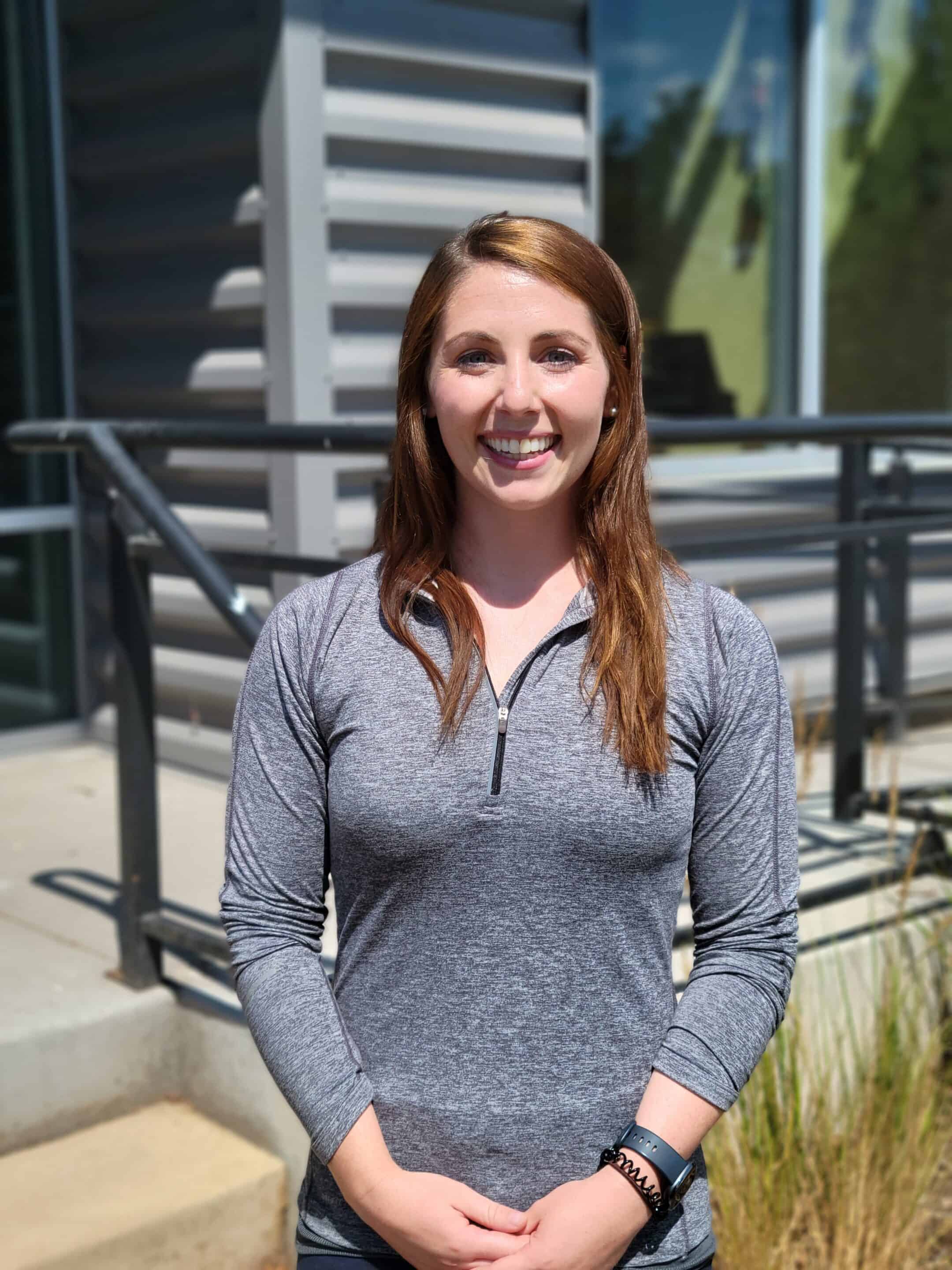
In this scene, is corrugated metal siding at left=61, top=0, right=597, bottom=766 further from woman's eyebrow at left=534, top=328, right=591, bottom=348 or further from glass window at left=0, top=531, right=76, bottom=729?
woman's eyebrow at left=534, top=328, right=591, bottom=348

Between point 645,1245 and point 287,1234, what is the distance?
1487 millimetres

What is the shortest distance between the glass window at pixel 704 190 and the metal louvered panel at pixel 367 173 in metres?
0.66

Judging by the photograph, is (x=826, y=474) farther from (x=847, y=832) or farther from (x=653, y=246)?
(x=847, y=832)

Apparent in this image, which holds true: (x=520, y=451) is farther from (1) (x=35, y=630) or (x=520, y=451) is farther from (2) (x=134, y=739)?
(1) (x=35, y=630)

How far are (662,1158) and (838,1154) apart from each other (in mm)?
1525

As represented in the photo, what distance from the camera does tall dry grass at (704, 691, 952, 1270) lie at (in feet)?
8.66

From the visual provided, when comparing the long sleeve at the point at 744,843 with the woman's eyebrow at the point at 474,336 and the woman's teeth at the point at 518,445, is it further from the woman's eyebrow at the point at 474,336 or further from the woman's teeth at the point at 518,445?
the woman's eyebrow at the point at 474,336

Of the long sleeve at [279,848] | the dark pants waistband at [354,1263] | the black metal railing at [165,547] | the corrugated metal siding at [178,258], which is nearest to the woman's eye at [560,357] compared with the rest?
the long sleeve at [279,848]

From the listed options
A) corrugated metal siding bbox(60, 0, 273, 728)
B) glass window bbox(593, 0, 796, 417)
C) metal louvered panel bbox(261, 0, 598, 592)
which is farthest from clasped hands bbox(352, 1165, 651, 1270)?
glass window bbox(593, 0, 796, 417)

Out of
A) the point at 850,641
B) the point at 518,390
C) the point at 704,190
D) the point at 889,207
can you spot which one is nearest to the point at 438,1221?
the point at 518,390

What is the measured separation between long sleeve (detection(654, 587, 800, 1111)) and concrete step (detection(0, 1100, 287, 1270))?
139 cm

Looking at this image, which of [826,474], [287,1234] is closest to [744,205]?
[826,474]

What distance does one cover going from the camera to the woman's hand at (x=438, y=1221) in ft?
4.64

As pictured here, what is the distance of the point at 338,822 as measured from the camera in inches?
59.9
